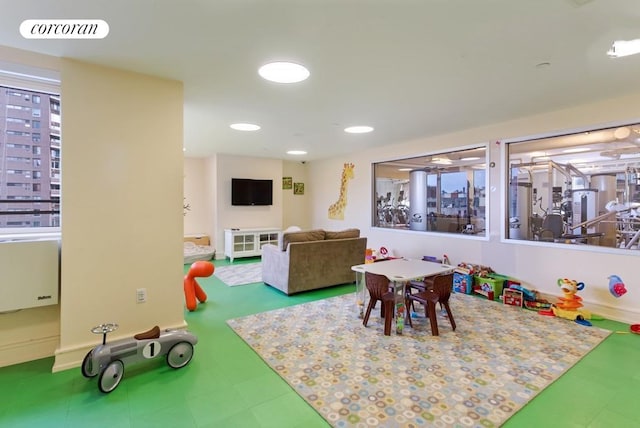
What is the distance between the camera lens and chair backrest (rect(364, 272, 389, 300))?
302 cm

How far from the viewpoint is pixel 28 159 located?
2.68 m

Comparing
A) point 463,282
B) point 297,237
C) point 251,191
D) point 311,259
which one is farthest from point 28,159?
point 463,282

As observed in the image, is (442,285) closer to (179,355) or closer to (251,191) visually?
(179,355)

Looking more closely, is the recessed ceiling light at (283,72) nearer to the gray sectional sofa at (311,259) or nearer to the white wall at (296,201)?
the gray sectional sofa at (311,259)

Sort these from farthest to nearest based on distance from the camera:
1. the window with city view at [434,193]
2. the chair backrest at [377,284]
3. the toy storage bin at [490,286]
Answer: the window with city view at [434,193] < the toy storage bin at [490,286] < the chair backrest at [377,284]

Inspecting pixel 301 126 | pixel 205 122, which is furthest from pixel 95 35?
pixel 301 126

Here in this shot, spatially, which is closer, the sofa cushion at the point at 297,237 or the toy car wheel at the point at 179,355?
the toy car wheel at the point at 179,355

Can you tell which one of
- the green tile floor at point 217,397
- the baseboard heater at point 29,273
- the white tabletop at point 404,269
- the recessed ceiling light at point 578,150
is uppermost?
the recessed ceiling light at point 578,150

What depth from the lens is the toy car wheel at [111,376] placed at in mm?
2047

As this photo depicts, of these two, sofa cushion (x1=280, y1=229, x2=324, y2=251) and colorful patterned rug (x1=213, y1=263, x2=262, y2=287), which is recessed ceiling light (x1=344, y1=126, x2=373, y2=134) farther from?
colorful patterned rug (x1=213, y1=263, x2=262, y2=287)

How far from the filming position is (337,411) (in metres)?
1.89

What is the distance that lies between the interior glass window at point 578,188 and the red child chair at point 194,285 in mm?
4147

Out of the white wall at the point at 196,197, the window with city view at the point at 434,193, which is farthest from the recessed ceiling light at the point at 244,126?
the white wall at the point at 196,197

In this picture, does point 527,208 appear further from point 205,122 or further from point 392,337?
point 205,122
